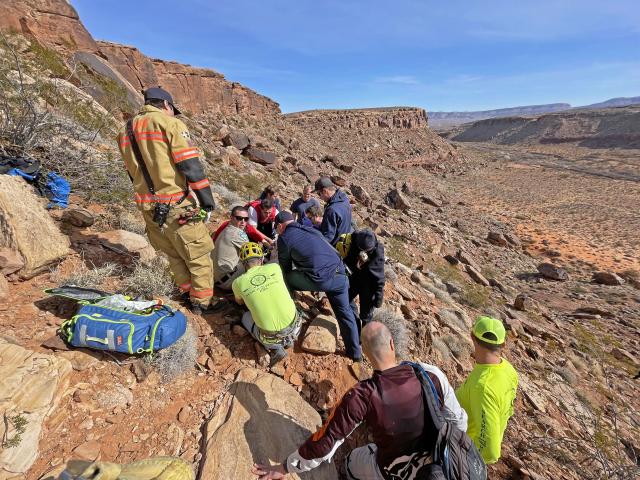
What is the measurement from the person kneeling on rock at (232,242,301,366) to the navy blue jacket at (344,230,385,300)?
4.13 feet

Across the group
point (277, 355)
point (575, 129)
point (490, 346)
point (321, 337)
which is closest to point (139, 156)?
point (277, 355)

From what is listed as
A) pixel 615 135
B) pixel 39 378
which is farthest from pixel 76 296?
pixel 615 135

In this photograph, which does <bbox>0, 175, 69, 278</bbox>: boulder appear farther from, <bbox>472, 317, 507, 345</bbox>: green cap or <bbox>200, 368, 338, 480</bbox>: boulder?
<bbox>472, 317, 507, 345</bbox>: green cap

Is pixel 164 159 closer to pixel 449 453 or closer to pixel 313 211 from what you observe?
pixel 313 211

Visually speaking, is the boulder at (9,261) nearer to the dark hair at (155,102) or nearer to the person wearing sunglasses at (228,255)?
the person wearing sunglasses at (228,255)

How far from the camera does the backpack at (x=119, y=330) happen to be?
283cm

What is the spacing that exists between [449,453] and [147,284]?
A: 3457 millimetres

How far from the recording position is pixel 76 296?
3.17 m

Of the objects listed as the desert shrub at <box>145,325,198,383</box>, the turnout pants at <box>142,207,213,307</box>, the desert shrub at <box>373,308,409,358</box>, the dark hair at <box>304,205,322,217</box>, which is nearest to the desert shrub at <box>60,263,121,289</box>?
the turnout pants at <box>142,207,213,307</box>

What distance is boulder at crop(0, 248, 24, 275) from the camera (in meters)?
3.40

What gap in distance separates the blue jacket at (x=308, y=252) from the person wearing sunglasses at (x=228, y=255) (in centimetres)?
84

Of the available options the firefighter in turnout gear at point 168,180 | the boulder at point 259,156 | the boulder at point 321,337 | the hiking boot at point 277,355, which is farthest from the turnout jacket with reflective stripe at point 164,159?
the boulder at point 259,156

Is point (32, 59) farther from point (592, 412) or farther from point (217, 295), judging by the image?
point (592, 412)

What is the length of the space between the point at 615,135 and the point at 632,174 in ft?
157
